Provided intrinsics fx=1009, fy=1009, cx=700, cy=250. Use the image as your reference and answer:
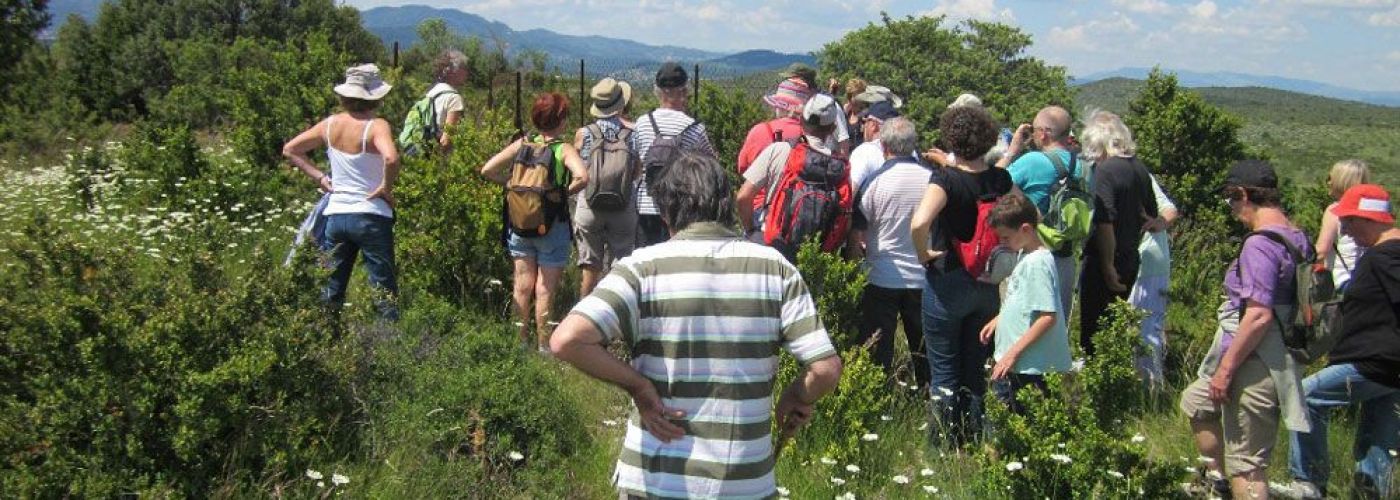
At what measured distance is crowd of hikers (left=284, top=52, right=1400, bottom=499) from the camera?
2.66 meters

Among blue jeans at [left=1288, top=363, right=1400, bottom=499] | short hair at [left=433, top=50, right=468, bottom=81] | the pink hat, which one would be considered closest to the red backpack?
blue jeans at [left=1288, top=363, right=1400, bottom=499]

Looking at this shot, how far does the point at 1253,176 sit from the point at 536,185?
11.7ft

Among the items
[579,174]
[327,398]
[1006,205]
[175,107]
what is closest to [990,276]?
[1006,205]

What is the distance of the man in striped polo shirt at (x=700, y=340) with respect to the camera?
262 cm

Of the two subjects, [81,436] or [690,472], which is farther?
[81,436]

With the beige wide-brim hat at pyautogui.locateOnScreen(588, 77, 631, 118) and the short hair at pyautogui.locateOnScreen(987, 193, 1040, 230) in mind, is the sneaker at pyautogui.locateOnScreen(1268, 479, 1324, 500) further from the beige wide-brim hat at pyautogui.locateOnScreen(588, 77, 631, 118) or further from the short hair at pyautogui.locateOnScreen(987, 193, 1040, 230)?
the beige wide-brim hat at pyautogui.locateOnScreen(588, 77, 631, 118)

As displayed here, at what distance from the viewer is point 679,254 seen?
2.63 m

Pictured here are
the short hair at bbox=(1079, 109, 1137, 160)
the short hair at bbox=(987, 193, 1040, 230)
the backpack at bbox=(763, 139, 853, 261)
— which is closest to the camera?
the short hair at bbox=(987, 193, 1040, 230)

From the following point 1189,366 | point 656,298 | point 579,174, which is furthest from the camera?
point 1189,366

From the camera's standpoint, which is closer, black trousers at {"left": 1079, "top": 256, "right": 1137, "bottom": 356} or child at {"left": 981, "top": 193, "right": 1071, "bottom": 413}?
child at {"left": 981, "top": 193, "right": 1071, "bottom": 413}

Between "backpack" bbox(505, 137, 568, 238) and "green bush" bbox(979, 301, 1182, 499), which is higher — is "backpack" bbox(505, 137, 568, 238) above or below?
above

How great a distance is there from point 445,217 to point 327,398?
2.72m

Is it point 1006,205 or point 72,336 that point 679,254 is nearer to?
point 1006,205

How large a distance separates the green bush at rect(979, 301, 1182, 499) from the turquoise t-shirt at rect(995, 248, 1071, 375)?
1.20 ft
